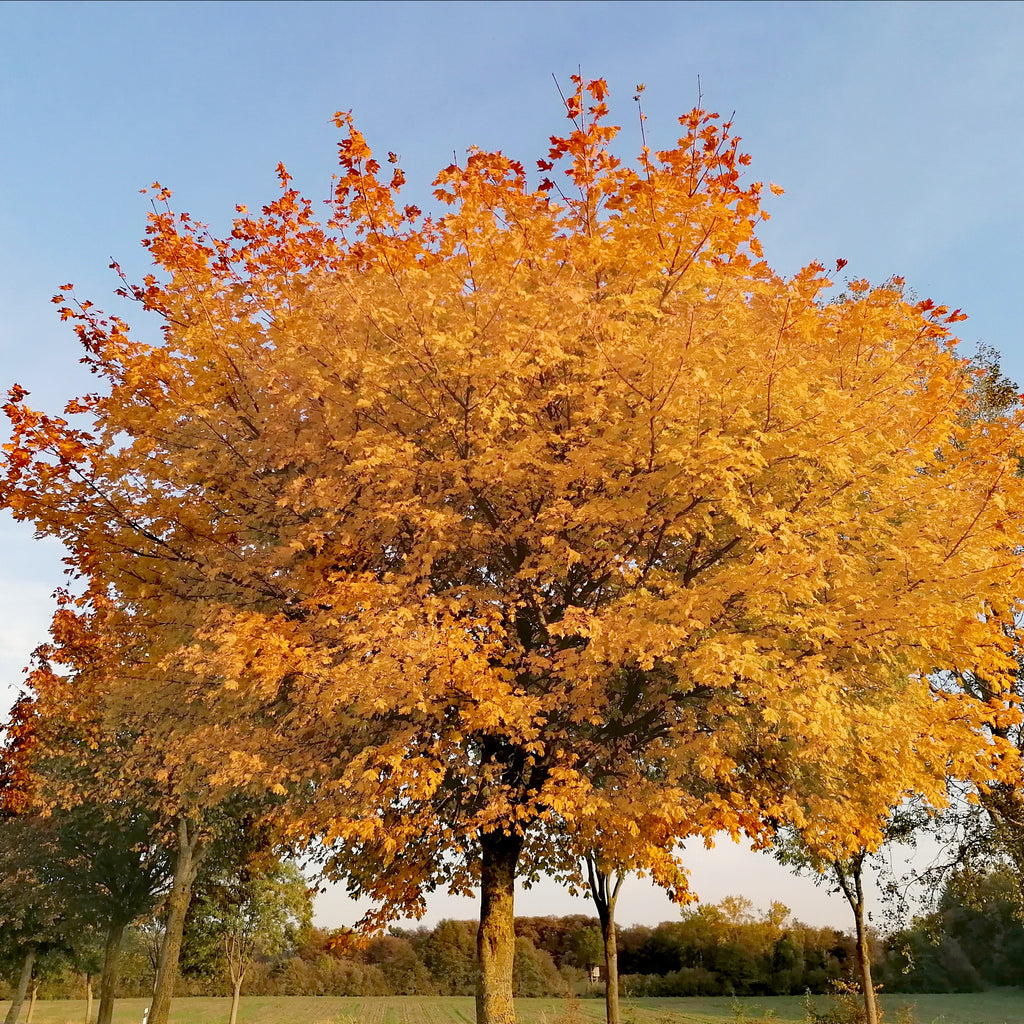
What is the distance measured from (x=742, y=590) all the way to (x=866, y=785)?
3992 millimetres

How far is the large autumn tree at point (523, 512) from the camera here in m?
9.13

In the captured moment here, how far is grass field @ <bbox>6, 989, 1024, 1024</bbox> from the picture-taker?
30484 millimetres

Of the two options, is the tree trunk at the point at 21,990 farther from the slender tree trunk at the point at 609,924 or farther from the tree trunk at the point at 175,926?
the slender tree trunk at the point at 609,924

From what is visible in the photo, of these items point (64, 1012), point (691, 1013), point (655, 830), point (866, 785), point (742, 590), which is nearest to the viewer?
point (742, 590)

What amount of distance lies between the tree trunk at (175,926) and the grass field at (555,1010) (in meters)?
7.69

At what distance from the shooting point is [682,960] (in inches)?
1833

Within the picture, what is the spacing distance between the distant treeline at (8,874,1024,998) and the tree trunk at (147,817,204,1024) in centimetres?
1189

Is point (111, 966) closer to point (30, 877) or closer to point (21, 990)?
point (30, 877)

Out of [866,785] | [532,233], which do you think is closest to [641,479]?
[532,233]

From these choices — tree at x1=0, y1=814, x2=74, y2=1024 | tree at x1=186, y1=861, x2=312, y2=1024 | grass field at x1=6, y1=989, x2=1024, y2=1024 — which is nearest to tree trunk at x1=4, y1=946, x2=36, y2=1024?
tree at x1=0, y1=814, x2=74, y2=1024

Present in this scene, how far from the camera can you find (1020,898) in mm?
18750

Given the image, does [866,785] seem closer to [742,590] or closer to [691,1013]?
[742,590]

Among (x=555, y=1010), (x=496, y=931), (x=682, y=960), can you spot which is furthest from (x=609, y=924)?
(x=682, y=960)

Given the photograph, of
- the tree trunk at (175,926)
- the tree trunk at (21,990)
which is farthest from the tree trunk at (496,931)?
the tree trunk at (21,990)
